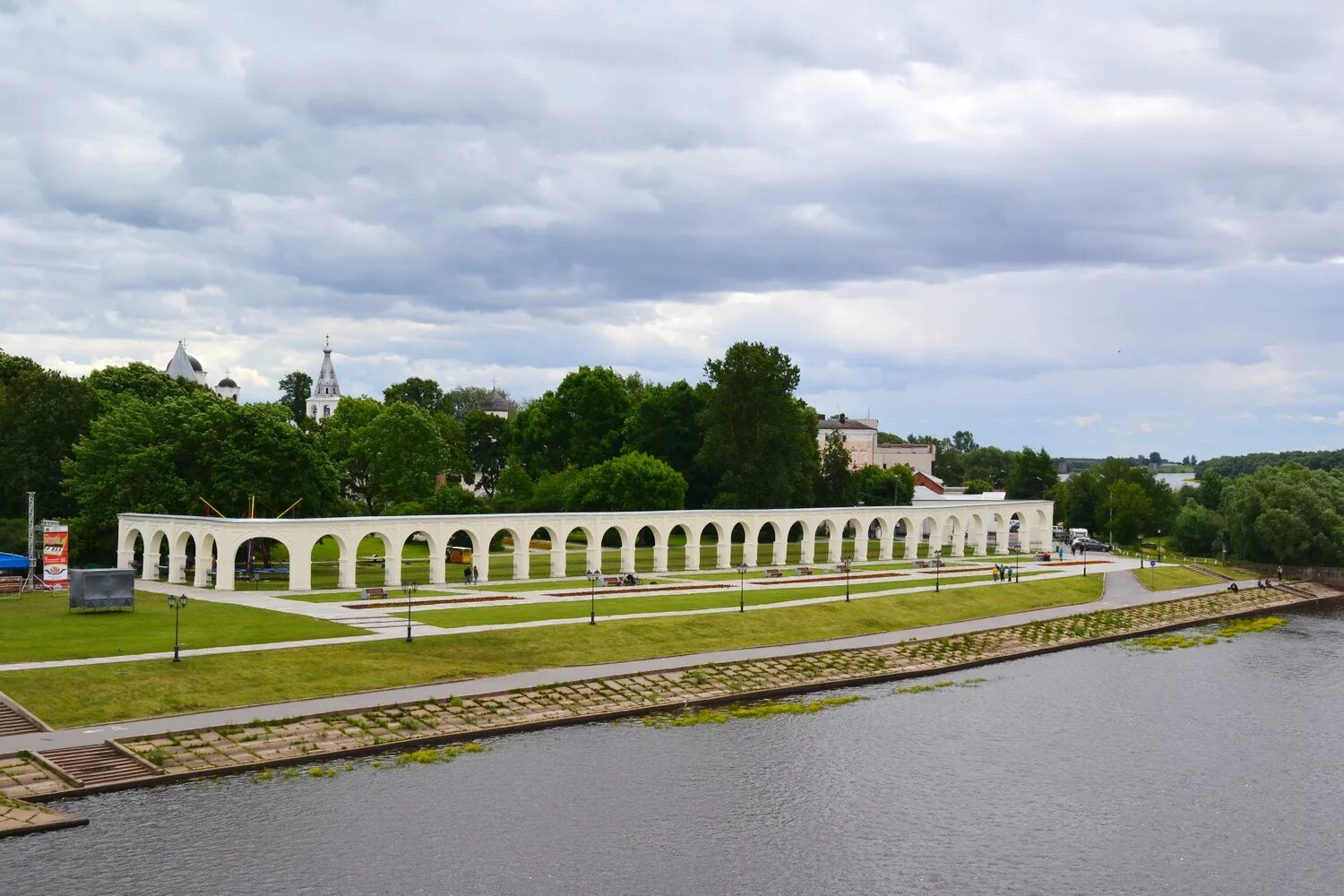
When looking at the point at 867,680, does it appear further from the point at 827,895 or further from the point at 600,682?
the point at 827,895

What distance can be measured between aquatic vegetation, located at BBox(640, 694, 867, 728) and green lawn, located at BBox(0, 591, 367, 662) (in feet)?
44.8

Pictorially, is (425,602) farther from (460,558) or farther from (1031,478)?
(1031,478)

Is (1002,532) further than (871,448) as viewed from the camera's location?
No

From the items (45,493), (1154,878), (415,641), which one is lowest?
(1154,878)

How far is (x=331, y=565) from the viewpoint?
80.3 meters

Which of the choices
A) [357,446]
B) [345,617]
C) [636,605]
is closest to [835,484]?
[357,446]

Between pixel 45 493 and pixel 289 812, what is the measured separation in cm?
5456

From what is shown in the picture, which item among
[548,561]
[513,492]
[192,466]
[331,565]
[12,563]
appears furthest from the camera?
[513,492]

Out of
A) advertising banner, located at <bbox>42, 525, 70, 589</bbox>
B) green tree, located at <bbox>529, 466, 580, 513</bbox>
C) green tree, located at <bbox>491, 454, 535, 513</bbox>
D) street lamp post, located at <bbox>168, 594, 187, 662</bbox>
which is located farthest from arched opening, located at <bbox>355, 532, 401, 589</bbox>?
street lamp post, located at <bbox>168, 594, 187, 662</bbox>

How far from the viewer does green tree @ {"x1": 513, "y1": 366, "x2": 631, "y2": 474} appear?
11481cm

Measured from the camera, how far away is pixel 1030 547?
4476 inches

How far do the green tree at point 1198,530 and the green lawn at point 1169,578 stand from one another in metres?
17.5

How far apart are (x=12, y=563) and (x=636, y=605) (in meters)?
32.0

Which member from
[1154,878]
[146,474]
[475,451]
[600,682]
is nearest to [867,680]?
[600,682]
